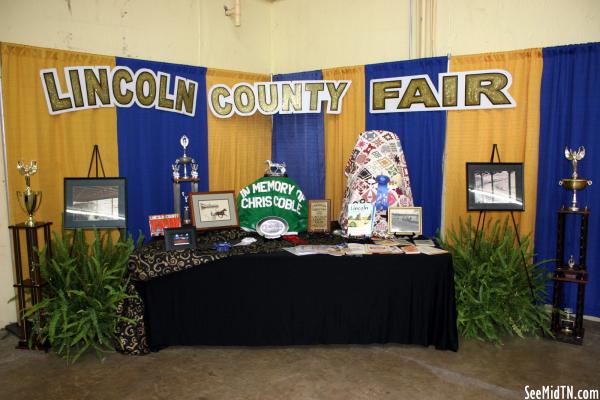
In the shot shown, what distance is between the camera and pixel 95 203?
3.07 m

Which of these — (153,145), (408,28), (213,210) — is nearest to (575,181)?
(408,28)

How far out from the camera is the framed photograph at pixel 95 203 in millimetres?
3035

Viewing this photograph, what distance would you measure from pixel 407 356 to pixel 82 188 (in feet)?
8.01

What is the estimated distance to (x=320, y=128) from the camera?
445 cm

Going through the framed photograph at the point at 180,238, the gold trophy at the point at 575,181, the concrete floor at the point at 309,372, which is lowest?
the concrete floor at the point at 309,372

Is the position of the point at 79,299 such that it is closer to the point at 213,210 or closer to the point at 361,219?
the point at 213,210

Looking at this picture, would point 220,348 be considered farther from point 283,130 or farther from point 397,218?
point 283,130

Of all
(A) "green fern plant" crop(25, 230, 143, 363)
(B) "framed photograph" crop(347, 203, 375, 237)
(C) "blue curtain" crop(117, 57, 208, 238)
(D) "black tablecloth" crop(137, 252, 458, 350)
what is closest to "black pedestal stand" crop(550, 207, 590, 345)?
(D) "black tablecloth" crop(137, 252, 458, 350)

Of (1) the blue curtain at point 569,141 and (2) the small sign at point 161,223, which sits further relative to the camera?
(1) the blue curtain at point 569,141

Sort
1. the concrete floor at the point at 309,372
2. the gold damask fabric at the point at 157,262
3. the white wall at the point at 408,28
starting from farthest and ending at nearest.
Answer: the white wall at the point at 408,28 < the gold damask fabric at the point at 157,262 < the concrete floor at the point at 309,372

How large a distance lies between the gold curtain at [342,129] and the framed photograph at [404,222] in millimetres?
1273

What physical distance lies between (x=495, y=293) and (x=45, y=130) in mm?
3547

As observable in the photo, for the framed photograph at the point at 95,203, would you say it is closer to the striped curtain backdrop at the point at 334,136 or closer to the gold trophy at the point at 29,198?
the gold trophy at the point at 29,198

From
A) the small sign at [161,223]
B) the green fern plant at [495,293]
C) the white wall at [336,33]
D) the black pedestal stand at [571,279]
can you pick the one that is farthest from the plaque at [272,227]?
the white wall at [336,33]
